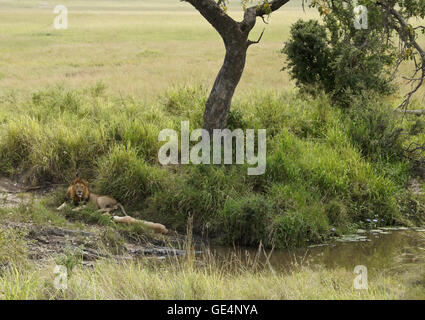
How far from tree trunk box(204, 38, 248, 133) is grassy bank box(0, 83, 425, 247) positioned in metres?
0.56

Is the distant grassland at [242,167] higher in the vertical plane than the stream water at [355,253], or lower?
higher

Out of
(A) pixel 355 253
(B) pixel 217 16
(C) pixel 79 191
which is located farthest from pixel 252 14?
(A) pixel 355 253

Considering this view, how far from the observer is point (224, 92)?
1216cm

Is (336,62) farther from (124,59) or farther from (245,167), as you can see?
(124,59)

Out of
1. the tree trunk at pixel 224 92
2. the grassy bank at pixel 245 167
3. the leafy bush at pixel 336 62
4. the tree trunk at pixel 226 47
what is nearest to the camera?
the grassy bank at pixel 245 167

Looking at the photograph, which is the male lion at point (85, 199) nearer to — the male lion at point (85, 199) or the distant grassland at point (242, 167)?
the male lion at point (85, 199)

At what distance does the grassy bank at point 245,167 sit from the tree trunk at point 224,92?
56 cm

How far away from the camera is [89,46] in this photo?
40688mm

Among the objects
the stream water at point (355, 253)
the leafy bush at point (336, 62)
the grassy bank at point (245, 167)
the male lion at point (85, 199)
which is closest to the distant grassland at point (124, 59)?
the leafy bush at point (336, 62)

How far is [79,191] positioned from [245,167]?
9.77 feet

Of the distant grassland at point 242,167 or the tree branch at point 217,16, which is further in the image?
the tree branch at point 217,16

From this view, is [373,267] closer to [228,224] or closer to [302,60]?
[228,224]

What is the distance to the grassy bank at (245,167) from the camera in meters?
10.6
